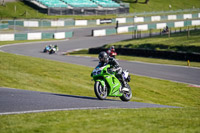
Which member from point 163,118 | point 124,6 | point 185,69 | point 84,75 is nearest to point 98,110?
point 163,118

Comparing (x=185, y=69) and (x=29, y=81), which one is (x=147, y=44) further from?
(x=29, y=81)

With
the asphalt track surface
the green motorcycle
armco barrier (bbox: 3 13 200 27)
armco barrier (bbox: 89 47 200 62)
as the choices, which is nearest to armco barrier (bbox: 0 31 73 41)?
the asphalt track surface

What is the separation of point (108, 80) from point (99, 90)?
51cm

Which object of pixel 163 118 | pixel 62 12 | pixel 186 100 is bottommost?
pixel 186 100

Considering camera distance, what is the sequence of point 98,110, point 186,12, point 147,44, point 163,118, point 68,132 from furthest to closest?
point 186,12 < point 147,44 < point 98,110 < point 163,118 < point 68,132

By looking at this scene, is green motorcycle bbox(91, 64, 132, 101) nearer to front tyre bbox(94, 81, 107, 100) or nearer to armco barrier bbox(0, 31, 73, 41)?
front tyre bbox(94, 81, 107, 100)

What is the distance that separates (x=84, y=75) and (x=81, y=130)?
16.2 m

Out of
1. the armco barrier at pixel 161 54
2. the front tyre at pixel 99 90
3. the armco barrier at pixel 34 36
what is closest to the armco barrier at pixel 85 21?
the armco barrier at pixel 34 36

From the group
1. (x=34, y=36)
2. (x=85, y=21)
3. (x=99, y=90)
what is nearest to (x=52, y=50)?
(x=34, y=36)

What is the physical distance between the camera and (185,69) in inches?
1151

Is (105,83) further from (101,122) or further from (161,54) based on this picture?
(161,54)

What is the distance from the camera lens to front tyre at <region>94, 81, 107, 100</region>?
12.8 metres

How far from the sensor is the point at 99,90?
13000 millimetres

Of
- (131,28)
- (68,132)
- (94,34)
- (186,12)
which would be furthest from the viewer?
(186,12)
